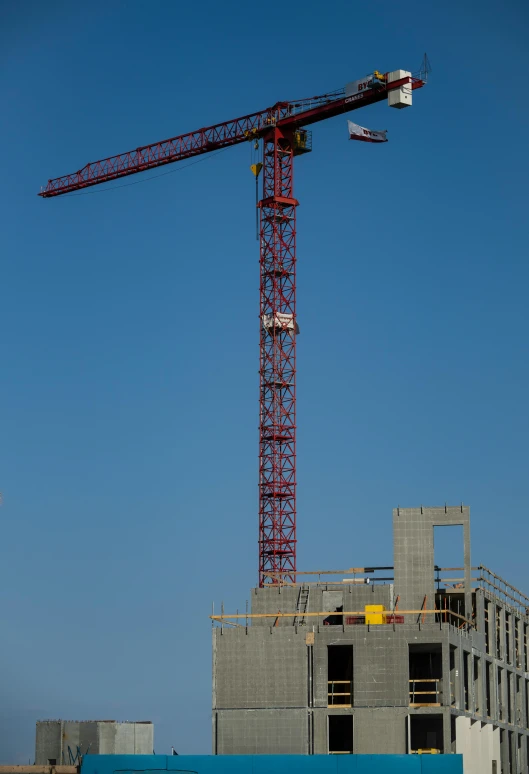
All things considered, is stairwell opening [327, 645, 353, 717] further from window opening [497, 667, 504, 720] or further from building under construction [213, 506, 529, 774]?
window opening [497, 667, 504, 720]

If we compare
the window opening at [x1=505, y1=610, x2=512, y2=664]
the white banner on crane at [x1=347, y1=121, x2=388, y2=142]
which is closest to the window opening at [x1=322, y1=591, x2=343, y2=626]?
the window opening at [x1=505, y1=610, x2=512, y2=664]

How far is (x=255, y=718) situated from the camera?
84.6 m

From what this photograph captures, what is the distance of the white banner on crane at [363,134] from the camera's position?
129625mm

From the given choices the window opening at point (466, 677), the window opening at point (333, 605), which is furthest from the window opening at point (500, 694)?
the window opening at point (333, 605)

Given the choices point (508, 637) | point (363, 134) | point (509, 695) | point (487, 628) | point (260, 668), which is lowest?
point (509, 695)

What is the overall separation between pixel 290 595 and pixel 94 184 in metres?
72.3

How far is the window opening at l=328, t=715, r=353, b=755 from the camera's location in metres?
86.0

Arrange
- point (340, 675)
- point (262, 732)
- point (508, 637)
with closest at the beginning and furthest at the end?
point (262, 732) < point (340, 675) < point (508, 637)

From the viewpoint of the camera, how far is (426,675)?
88562 mm

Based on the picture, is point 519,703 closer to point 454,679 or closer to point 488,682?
point 488,682

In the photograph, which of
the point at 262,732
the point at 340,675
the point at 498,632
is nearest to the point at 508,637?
the point at 498,632

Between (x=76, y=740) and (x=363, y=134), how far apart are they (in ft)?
196

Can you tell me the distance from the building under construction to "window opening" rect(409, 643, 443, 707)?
0.25ft

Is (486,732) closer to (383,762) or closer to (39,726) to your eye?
(383,762)
